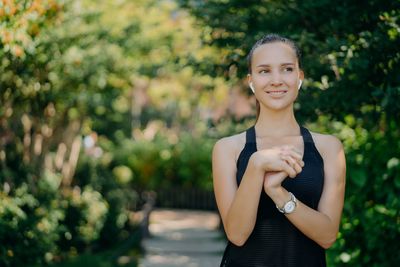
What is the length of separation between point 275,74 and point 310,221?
623 mm

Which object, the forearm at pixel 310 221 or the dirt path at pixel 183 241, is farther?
the dirt path at pixel 183 241

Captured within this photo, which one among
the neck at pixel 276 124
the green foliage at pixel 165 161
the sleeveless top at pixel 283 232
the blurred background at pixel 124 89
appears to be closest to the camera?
the sleeveless top at pixel 283 232

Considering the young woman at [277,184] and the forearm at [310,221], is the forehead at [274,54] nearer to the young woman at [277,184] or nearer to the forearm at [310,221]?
the young woman at [277,184]

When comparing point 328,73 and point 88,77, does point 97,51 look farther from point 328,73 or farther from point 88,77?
point 328,73

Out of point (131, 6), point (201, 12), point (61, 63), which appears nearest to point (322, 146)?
point (201, 12)

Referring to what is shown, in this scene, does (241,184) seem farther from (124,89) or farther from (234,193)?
(124,89)

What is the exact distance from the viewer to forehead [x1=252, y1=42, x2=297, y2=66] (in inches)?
104

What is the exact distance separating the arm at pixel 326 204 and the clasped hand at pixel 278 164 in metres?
Result: 0.03

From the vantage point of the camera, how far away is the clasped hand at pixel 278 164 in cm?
238

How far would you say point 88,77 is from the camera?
902cm

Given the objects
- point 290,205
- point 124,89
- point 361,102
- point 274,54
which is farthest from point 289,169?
point 124,89

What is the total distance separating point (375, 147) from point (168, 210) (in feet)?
48.4

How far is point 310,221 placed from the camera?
249 cm

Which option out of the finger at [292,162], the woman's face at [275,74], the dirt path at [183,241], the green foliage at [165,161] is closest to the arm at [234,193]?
the finger at [292,162]
